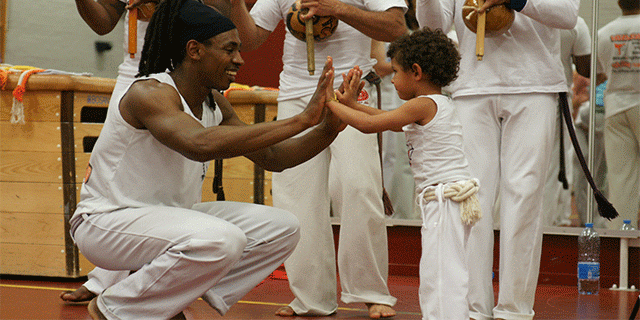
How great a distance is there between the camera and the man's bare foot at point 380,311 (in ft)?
10.7

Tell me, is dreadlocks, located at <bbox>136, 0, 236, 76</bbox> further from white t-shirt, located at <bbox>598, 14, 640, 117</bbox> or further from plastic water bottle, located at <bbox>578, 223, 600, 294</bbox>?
white t-shirt, located at <bbox>598, 14, 640, 117</bbox>

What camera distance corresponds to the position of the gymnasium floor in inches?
130

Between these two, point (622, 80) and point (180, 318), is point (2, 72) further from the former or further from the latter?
point (622, 80)

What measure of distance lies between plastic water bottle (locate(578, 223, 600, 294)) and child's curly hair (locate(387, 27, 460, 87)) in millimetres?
2238

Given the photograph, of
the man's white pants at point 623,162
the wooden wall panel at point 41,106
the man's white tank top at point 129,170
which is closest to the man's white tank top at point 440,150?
the man's white tank top at point 129,170

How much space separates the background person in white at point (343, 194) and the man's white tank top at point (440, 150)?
1.83ft

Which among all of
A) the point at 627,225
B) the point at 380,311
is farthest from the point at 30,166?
the point at 627,225

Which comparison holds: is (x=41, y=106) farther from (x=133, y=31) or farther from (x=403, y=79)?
(x=403, y=79)

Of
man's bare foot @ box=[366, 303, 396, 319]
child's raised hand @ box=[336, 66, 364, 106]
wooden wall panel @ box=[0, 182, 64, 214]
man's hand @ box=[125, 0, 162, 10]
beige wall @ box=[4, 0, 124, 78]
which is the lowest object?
man's bare foot @ box=[366, 303, 396, 319]

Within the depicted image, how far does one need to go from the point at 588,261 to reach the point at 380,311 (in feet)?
6.57

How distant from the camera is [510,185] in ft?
10.4

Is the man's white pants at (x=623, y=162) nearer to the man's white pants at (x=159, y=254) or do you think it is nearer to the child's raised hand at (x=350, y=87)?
the child's raised hand at (x=350, y=87)

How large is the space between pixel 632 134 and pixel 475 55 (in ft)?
7.13

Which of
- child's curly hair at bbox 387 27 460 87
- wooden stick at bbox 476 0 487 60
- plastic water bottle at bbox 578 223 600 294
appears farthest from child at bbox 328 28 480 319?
plastic water bottle at bbox 578 223 600 294
